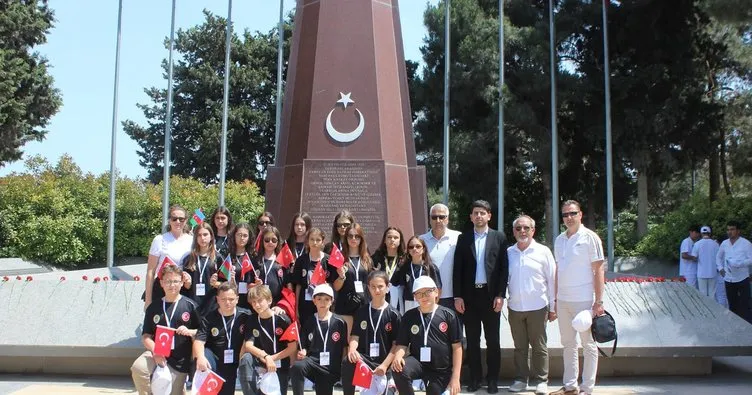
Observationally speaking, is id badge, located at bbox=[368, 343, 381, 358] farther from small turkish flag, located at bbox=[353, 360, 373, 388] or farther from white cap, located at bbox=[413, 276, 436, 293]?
white cap, located at bbox=[413, 276, 436, 293]

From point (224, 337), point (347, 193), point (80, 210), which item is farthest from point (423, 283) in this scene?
point (80, 210)

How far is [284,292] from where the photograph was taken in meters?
5.47

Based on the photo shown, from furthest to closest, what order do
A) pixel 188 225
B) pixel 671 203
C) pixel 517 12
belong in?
pixel 671 203, pixel 517 12, pixel 188 225

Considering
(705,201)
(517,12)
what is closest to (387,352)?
(705,201)

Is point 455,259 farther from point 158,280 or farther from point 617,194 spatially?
point 617,194

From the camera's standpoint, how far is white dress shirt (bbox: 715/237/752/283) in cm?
964

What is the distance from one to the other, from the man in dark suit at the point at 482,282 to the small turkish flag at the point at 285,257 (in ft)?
4.22

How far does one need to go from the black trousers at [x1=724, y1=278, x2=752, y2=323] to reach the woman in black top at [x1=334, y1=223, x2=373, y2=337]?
21.2 feet

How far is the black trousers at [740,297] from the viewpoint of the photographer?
9.73 metres

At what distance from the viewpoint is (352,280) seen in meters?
5.44

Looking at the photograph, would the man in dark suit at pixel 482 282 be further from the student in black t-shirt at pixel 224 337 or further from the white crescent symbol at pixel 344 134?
the white crescent symbol at pixel 344 134

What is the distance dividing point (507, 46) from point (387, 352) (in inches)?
782

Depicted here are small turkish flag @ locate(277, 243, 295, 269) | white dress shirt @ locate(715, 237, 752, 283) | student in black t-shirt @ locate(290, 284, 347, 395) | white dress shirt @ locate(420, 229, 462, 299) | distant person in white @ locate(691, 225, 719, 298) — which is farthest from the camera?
distant person in white @ locate(691, 225, 719, 298)

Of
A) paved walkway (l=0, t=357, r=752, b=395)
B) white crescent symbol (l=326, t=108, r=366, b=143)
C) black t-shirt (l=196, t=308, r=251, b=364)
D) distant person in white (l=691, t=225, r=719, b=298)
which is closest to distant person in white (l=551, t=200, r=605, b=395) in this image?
paved walkway (l=0, t=357, r=752, b=395)
